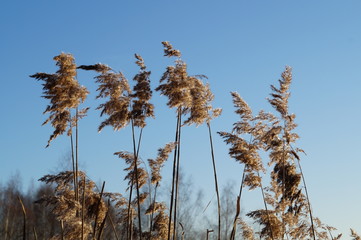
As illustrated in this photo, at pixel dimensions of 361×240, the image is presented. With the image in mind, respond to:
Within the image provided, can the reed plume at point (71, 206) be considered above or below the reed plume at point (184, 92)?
below

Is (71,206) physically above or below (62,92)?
below

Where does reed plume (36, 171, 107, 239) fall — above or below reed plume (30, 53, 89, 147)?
below

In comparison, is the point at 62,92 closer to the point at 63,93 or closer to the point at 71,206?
the point at 63,93

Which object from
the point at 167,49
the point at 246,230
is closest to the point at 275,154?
the point at 246,230

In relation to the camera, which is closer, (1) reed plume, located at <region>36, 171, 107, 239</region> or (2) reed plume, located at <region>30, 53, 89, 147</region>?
(1) reed plume, located at <region>36, 171, 107, 239</region>

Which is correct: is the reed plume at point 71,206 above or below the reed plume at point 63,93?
below

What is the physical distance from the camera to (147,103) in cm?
607

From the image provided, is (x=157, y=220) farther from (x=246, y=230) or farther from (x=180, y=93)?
(x=180, y=93)

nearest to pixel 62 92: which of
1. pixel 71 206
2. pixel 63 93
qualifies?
pixel 63 93

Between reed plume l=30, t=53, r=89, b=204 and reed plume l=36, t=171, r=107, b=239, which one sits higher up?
reed plume l=30, t=53, r=89, b=204

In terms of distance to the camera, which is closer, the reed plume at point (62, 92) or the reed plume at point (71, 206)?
the reed plume at point (71, 206)

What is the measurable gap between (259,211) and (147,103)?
2.01 metres

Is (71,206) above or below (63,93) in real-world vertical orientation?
below

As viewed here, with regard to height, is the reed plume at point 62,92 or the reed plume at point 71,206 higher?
the reed plume at point 62,92
